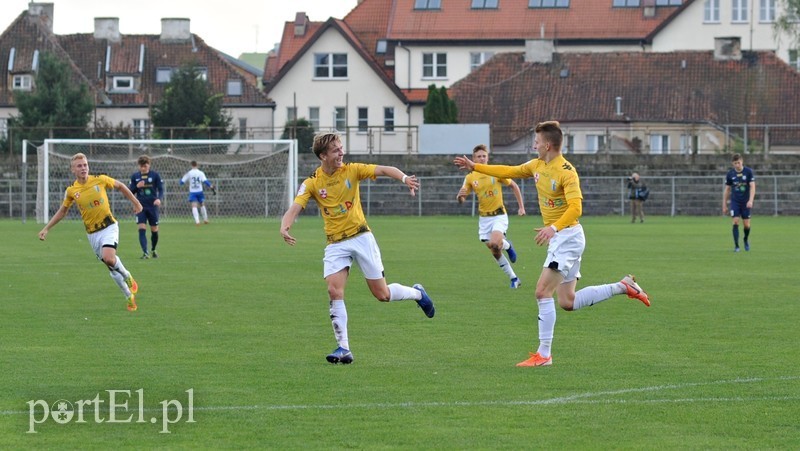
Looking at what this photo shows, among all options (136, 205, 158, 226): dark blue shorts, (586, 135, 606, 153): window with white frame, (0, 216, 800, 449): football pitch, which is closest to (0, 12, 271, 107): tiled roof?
(586, 135, 606, 153): window with white frame

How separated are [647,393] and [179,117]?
5599 cm

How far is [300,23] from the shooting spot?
84.6 m

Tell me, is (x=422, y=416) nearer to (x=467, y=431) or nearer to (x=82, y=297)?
(x=467, y=431)

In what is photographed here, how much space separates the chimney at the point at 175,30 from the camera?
83.0 metres

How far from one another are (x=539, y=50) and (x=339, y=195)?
61.1 m

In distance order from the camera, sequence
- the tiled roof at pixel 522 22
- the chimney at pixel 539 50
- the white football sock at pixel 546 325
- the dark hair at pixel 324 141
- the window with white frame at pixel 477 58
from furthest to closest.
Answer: the window with white frame at pixel 477 58 → the tiled roof at pixel 522 22 → the chimney at pixel 539 50 → the dark hair at pixel 324 141 → the white football sock at pixel 546 325

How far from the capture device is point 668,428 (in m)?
8.65

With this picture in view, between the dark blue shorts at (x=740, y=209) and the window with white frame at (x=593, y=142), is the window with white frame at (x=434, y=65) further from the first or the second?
the dark blue shorts at (x=740, y=209)

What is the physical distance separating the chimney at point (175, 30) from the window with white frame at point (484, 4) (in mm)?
17111

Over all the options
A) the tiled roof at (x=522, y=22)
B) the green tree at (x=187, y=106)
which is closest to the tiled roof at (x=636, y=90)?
the tiled roof at (x=522, y=22)

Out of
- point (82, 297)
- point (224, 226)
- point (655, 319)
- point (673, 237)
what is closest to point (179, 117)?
point (224, 226)

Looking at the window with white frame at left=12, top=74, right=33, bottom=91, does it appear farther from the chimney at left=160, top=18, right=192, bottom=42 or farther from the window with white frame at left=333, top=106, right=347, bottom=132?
the window with white frame at left=333, top=106, right=347, bottom=132

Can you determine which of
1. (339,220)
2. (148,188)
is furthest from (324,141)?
(148,188)

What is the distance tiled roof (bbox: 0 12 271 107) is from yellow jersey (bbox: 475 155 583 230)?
65823 mm
